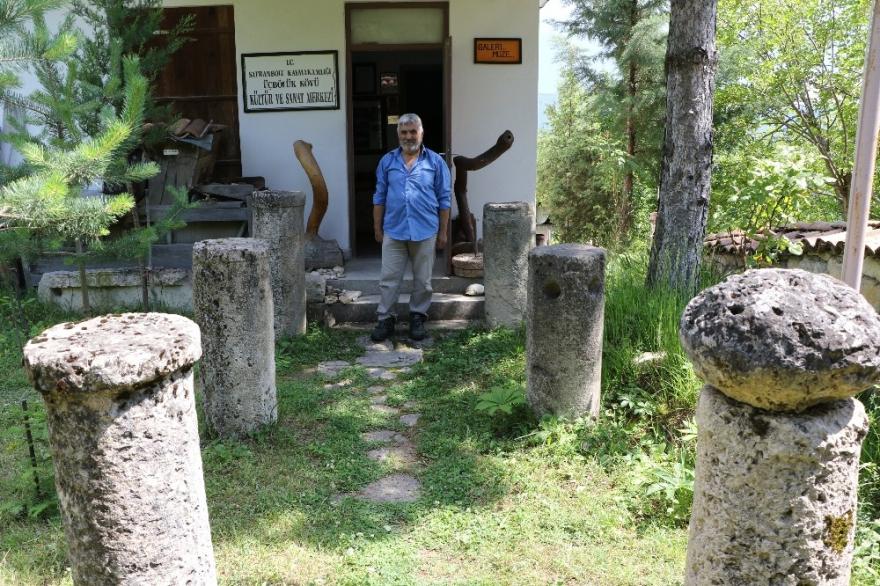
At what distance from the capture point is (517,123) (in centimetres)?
847

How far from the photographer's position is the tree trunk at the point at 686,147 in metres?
5.21

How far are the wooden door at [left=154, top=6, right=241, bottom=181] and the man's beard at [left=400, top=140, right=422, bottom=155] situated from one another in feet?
10.1

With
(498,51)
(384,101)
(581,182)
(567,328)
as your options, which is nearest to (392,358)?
(567,328)

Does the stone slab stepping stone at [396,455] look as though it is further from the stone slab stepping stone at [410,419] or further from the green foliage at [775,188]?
the green foliage at [775,188]

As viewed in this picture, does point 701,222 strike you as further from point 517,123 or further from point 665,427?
point 517,123

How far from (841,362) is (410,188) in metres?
4.77

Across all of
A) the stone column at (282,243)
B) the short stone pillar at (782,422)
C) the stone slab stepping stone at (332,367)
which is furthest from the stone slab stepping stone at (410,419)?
the short stone pillar at (782,422)

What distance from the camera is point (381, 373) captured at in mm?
6055

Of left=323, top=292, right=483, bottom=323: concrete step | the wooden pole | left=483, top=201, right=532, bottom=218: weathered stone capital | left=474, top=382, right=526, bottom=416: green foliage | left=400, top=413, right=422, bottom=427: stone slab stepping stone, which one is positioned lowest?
left=400, top=413, right=422, bottom=427: stone slab stepping stone

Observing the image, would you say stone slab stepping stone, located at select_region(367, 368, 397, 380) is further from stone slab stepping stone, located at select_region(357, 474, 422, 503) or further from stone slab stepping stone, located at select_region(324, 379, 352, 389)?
stone slab stepping stone, located at select_region(357, 474, 422, 503)

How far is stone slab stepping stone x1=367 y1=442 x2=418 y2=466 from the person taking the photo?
4.47 meters

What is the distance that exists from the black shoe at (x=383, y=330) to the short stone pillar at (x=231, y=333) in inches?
86.5

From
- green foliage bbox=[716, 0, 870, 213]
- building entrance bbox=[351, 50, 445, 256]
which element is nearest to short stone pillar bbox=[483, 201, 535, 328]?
building entrance bbox=[351, 50, 445, 256]

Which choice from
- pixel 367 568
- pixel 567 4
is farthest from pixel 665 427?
pixel 567 4
